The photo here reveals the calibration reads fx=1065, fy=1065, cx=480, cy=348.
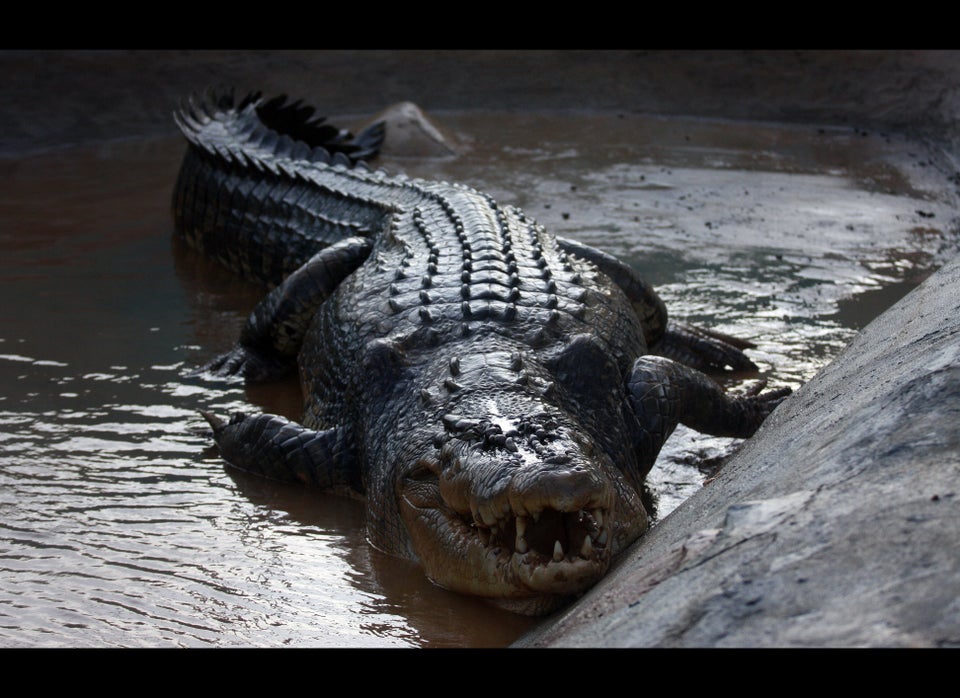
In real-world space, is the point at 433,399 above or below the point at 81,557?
above

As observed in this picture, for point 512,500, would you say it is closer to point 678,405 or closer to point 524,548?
point 524,548

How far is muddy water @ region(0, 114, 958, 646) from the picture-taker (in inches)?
111

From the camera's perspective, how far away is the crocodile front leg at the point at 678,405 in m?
3.42

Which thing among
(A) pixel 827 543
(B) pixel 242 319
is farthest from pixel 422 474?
(B) pixel 242 319

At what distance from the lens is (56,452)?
3.76 m

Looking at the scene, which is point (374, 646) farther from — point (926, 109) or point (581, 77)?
point (581, 77)

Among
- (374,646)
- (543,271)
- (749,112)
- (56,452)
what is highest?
(749,112)

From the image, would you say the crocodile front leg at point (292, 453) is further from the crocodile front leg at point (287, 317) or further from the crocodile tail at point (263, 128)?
the crocodile tail at point (263, 128)

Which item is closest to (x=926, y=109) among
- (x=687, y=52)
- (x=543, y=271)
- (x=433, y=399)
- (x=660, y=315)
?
(x=687, y=52)

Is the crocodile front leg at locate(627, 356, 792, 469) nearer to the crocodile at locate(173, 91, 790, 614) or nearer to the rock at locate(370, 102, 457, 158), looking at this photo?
the crocodile at locate(173, 91, 790, 614)

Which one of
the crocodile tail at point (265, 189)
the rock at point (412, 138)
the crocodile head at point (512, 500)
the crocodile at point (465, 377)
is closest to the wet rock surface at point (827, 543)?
the crocodile head at point (512, 500)

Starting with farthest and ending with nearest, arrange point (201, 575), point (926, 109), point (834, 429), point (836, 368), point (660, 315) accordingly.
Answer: point (926, 109) → point (660, 315) → point (836, 368) → point (201, 575) → point (834, 429)

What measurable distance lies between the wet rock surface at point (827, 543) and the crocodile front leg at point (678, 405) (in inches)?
23.2

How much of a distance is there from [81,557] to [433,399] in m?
1.09
